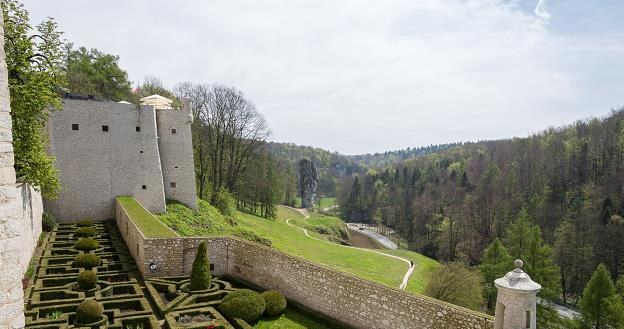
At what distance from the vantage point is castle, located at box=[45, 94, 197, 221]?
23109 millimetres

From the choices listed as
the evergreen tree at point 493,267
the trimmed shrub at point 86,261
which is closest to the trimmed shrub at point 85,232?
the trimmed shrub at point 86,261

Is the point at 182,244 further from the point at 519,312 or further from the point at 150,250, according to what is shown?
the point at 519,312

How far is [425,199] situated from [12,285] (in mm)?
81397

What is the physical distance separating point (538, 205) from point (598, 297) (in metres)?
33.0

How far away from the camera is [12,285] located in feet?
12.6

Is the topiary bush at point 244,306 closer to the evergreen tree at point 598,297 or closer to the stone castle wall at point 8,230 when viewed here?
the stone castle wall at point 8,230

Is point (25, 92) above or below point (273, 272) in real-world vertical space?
above

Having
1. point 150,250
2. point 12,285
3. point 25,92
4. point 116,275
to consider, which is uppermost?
point 25,92

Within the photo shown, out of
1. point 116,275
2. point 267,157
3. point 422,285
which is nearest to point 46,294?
point 116,275

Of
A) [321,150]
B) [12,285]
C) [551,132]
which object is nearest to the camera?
[12,285]

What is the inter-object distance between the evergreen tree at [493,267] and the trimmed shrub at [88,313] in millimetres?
31010

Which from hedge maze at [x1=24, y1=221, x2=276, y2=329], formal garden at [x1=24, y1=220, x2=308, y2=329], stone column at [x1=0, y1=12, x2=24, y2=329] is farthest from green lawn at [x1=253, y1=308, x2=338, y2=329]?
stone column at [x1=0, y1=12, x2=24, y2=329]

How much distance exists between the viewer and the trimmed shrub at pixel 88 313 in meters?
11.0

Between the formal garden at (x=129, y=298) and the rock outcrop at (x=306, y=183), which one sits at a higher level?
the formal garden at (x=129, y=298)
